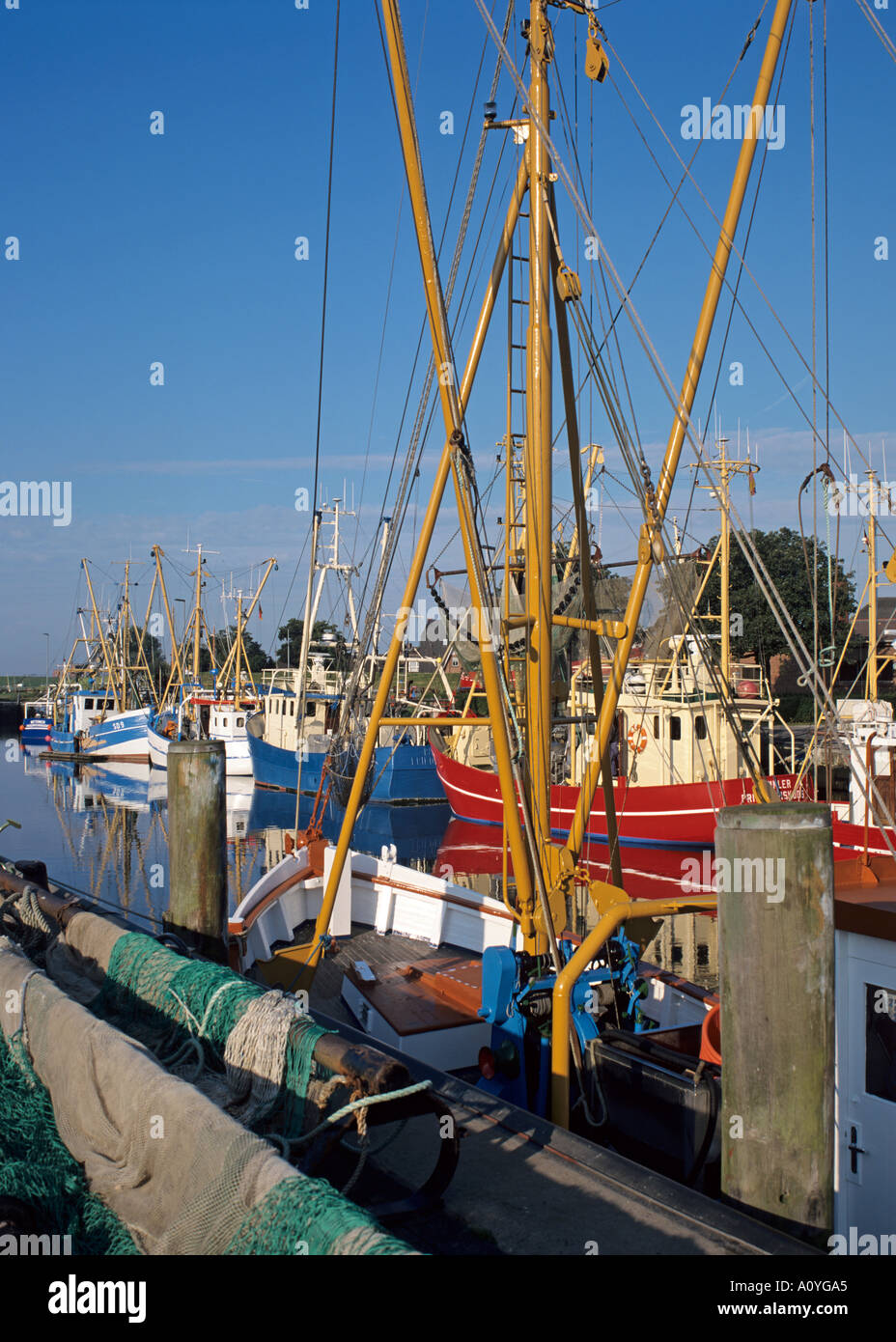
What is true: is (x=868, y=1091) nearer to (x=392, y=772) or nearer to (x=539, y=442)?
(x=539, y=442)

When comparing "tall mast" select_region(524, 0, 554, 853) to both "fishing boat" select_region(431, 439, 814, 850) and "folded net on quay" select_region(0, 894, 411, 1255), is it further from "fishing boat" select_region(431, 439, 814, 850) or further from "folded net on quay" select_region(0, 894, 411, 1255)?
"fishing boat" select_region(431, 439, 814, 850)

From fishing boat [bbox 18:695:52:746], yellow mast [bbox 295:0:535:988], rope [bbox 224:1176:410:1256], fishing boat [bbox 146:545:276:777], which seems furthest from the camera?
fishing boat [bbox 18:695:52:746]

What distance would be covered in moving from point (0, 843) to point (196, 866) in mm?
25899

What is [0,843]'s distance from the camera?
31.4 metres

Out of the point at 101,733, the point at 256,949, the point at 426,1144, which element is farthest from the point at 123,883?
the point at 101,733

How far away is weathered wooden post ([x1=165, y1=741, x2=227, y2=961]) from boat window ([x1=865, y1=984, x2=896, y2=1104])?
528 centimetres

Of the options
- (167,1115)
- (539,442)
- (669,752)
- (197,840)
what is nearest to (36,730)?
(669,752)

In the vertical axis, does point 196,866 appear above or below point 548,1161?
above

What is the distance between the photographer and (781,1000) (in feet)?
13.4

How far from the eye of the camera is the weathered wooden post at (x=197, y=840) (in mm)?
8508

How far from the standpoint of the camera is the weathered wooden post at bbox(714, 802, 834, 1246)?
408cm

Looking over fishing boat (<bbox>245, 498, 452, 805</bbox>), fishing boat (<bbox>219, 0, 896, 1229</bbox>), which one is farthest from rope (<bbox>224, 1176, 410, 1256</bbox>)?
fishing boat (<bbox>245, 498, 452, 805</bbox>)
